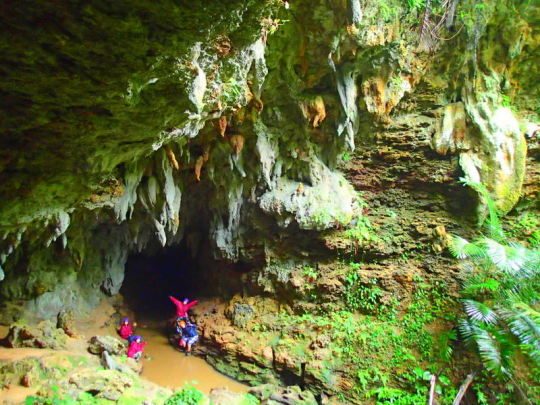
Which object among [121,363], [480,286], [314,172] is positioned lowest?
[121,363]

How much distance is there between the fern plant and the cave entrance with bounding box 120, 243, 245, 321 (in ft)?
19.2

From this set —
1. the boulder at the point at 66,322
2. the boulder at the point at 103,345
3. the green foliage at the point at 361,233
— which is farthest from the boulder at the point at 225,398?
the green foliage at the point at 361,233

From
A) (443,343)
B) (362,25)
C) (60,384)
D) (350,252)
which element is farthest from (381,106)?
(60,384)

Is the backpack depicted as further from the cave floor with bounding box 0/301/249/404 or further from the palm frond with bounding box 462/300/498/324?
the palm frond with bounding box 462/300/498/324

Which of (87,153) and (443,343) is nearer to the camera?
(87,153)

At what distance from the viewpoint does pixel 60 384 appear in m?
5.69

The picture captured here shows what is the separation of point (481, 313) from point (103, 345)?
799 cm

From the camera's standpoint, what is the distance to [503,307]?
6453mm

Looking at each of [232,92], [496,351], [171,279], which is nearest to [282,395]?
[496,351]

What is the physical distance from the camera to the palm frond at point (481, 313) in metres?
6.32

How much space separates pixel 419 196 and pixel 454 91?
280 cm

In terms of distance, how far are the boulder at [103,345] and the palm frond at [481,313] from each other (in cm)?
764

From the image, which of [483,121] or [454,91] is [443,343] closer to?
[483,121]

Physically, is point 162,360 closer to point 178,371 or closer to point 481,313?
point 178,371
